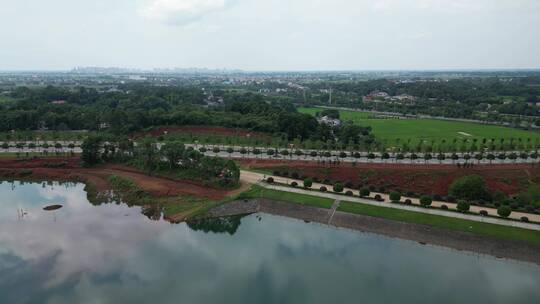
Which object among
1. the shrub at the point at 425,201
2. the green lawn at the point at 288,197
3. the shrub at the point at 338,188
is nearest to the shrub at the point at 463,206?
the shrub at the point at 425,201

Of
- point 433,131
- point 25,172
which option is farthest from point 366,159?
point 25,172

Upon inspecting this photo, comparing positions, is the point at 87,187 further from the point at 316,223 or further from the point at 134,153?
the point at 316,223

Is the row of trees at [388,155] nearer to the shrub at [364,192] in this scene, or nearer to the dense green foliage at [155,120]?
the dense green foliage at [155,120]

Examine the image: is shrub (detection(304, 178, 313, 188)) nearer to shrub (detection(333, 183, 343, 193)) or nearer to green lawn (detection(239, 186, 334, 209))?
green lawn (detection(239, 186, 334, 209))

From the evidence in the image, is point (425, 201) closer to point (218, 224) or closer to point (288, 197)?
point (288, 197)

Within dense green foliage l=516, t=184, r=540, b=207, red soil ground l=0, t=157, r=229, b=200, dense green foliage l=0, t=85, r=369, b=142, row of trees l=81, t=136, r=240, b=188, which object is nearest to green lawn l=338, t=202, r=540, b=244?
dense green foliage l=516, t=184, r=540, b=207

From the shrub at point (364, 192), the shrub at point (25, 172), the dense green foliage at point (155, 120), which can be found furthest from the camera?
the dense green foliage at point (155, 120)

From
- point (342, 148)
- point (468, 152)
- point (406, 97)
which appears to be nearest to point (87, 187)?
point (342, 148)
